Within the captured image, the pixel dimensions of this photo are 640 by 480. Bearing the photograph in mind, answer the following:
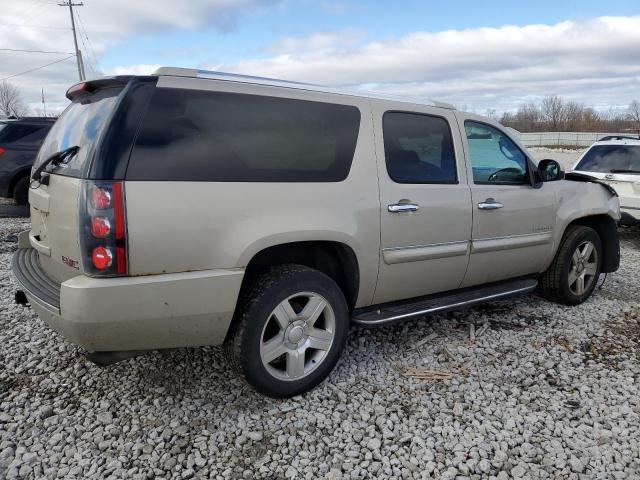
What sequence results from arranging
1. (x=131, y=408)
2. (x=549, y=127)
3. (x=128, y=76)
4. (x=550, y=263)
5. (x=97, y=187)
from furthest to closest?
(x=549, y=127)
(x=550, y=263)
(x=131, y=408)
(x=128, y=76)
(x=97, y=187)

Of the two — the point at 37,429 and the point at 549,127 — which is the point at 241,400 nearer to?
the point at 37,429

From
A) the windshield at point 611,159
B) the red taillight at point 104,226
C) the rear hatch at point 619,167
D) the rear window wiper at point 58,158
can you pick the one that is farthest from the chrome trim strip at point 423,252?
the windshield at point 611,159

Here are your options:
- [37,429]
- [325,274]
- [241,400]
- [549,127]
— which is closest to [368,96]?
[325,274]

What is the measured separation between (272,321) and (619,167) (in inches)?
292

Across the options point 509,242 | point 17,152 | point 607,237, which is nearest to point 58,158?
point 509,242

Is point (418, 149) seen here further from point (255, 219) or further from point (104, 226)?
point (104, 226)

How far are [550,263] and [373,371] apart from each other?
7.29 feet

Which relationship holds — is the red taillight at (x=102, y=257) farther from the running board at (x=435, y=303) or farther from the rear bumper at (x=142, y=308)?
the running board at (x=435, y=303)

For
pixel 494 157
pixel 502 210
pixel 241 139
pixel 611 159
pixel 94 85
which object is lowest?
pixel 502 210

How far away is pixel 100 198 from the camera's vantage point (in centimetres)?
243

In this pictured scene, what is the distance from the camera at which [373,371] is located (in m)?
3.54

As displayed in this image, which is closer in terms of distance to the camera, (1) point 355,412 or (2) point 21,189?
(1) point 355,412

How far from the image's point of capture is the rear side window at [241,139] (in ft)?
8.48

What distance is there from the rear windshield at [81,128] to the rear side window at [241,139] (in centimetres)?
27
